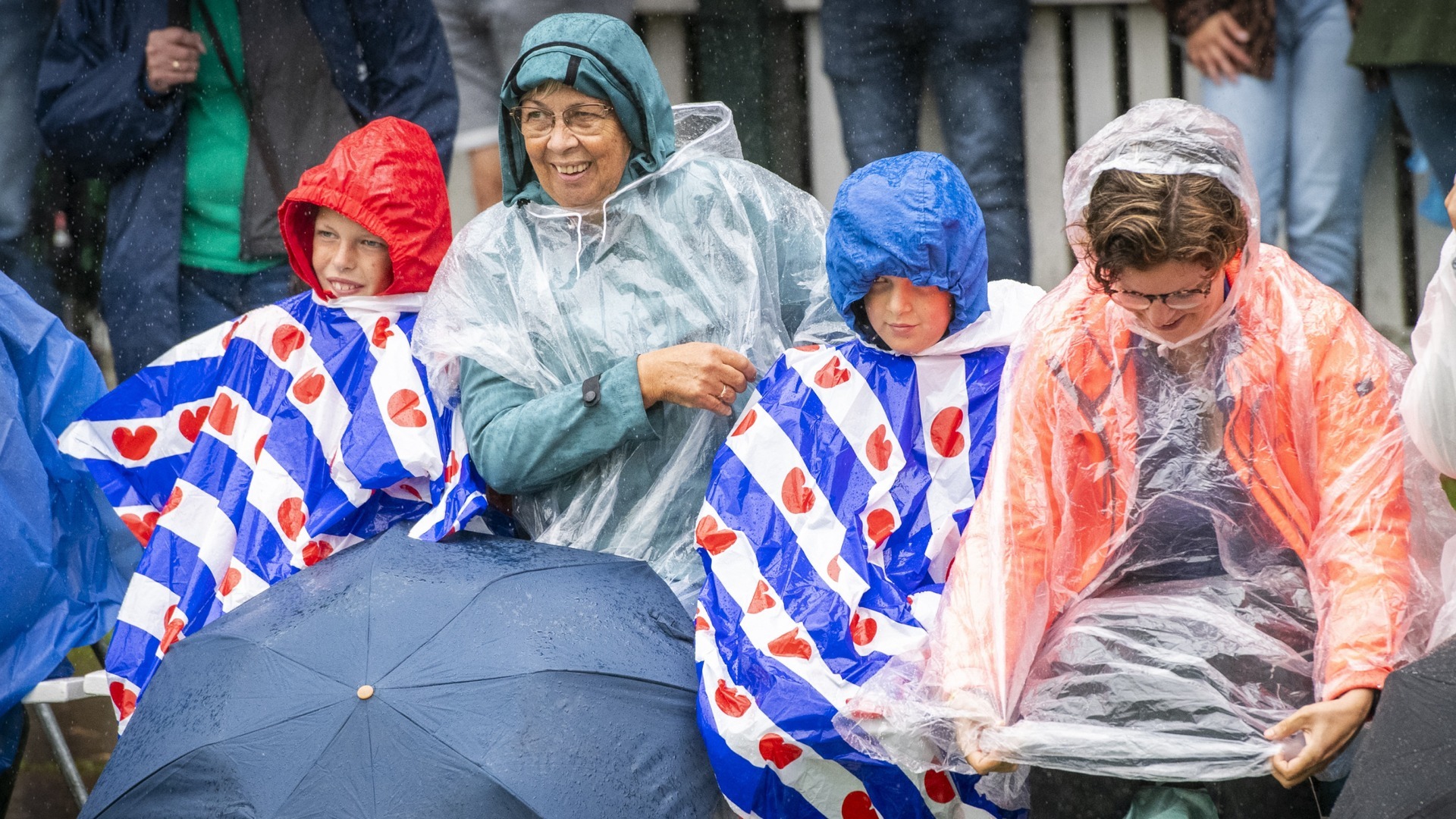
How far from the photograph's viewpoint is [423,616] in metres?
2.40

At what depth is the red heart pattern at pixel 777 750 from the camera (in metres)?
2.28

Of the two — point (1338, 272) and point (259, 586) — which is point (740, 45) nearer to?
point (1338, 272)

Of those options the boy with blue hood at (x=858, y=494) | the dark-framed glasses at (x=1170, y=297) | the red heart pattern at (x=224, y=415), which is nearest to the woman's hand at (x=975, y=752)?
the boy with blue hood at (x=858, y=494)

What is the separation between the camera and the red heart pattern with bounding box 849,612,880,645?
238 centimetres

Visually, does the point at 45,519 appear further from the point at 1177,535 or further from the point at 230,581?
the point at 1177,535

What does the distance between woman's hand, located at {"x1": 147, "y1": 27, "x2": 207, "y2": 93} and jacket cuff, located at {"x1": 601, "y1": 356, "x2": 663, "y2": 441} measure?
166 cm

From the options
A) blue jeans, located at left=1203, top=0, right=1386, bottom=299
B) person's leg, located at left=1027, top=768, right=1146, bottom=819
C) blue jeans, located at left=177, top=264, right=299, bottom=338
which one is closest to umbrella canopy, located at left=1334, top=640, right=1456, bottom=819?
person's leg, located at left=1027, top=768, right=1146, bottom=819

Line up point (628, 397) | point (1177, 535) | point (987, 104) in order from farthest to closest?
point (987, 104) < point (628, 397) < point (1177, 535)

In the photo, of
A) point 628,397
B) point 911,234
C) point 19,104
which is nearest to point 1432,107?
point 911,234

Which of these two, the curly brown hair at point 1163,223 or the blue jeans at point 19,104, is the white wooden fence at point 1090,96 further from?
the curly brown hair at point 1163,223

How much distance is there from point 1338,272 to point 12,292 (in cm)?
292

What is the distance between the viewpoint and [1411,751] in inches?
66.2

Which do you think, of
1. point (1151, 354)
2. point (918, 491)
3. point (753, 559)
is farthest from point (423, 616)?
point (1151, 354)

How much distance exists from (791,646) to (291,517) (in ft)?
3.25
